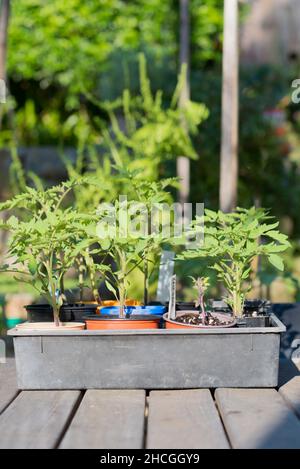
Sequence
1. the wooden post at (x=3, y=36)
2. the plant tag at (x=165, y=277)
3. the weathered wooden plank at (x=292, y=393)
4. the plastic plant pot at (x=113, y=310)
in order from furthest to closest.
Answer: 1. the wooden post at (x=3, y=36)
2. the plant tag at (x=165, y=277)
3. the plastic plant pot at (x=113, y=310)
4. the weathered wooden plank at (x=292, y=393)

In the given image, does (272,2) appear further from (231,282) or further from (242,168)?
(231,282)

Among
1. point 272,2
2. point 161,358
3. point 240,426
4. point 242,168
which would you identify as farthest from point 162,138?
point 272,2

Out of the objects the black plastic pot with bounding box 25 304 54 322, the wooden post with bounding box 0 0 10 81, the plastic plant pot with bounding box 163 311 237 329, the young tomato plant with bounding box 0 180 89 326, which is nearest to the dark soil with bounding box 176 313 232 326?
the plastic plant pot with bounding box 163 311 237 329

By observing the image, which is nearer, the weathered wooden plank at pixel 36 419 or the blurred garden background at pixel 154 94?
the weathered wooden plank at pixel 36 419

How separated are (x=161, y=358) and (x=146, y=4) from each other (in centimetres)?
835

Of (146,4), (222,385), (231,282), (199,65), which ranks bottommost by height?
(222,385)

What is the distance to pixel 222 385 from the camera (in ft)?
7.03

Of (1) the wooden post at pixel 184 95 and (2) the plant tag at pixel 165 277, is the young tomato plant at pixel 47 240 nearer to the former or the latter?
(2) the plant tag at pixel 165 277

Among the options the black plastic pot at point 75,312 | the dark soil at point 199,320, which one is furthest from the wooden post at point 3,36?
the dark soil at point 199,320

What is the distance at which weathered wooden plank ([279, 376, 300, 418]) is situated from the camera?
6.41ft

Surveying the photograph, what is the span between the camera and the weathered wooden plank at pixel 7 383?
80.7 inches

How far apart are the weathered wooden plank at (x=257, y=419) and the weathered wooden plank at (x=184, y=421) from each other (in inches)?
1.1

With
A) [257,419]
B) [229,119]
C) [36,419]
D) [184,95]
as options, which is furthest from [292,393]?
[184,95]

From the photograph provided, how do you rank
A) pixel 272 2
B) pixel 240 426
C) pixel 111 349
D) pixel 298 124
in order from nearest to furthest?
pixel 240 426 < pixel 111 349 < pixel 298 124 < pixel 272 2
